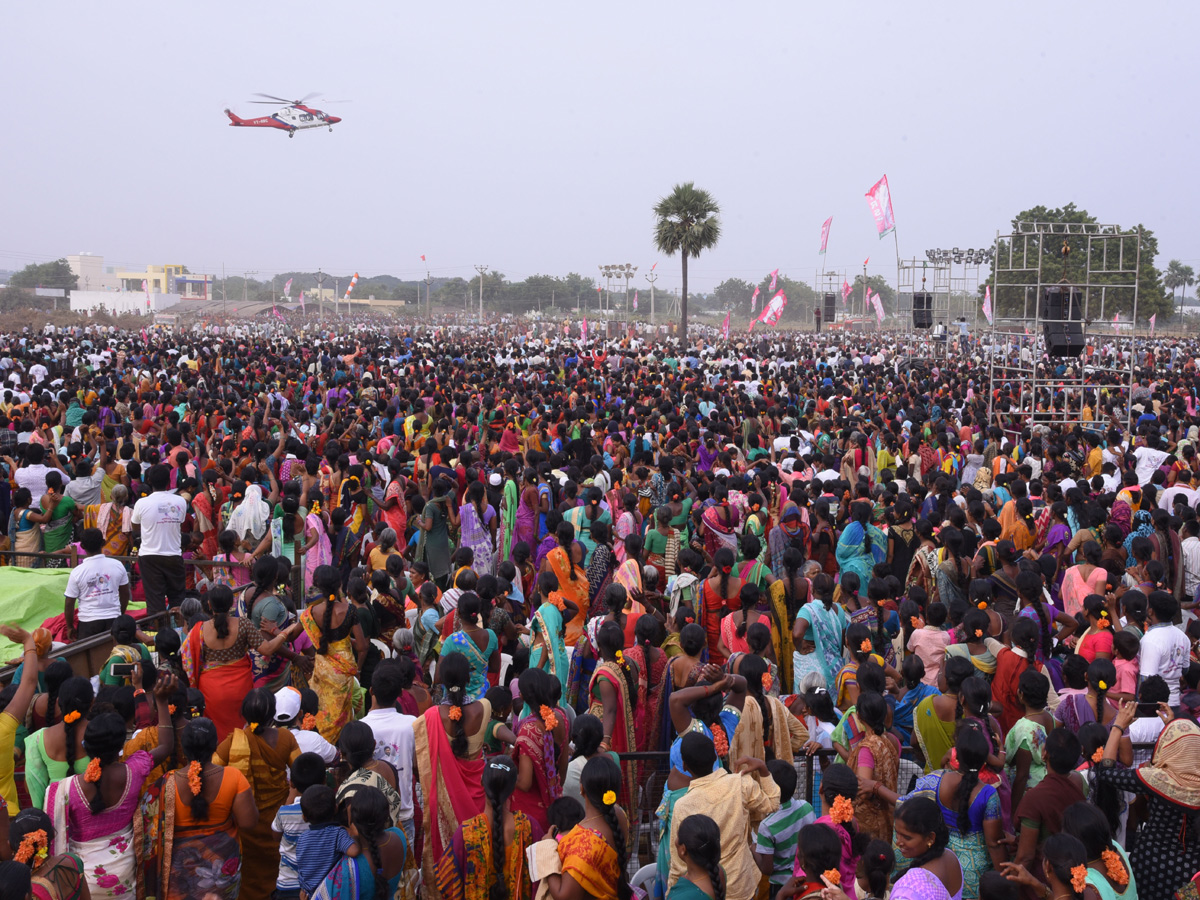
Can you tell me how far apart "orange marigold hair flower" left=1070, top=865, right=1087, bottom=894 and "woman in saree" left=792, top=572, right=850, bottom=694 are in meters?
2.53

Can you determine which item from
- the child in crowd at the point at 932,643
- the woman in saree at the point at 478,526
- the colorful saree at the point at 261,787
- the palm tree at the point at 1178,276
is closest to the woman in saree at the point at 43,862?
the colorful saree at the point at 261,787

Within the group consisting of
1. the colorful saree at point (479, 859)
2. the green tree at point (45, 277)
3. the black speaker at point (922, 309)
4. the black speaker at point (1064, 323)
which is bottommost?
the colorful saree at point (479, 859)

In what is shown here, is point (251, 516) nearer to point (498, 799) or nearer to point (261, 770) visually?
point (261, 770)

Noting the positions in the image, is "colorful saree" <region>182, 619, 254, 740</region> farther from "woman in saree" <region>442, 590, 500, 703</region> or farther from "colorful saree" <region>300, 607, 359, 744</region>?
"woman in saree" <region>442, 590, 500, 703</region>

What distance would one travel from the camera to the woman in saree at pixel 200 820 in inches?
147

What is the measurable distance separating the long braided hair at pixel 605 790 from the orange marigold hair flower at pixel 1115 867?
176cm

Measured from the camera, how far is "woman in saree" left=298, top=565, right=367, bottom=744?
528 cm

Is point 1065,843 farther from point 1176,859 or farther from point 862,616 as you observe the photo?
point 862,616

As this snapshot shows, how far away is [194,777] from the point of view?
12.3 ft

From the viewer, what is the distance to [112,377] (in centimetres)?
1828

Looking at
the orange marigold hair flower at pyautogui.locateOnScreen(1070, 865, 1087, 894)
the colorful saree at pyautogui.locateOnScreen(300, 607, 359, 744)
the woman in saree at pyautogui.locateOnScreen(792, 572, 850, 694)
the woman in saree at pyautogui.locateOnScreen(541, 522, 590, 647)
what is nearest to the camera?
the orange marigold hair flower at pyautogui.locateOnScreen(1070, 865, 1087, 894)

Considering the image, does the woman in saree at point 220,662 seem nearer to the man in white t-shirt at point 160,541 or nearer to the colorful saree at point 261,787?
the colorful saree at point 261,787

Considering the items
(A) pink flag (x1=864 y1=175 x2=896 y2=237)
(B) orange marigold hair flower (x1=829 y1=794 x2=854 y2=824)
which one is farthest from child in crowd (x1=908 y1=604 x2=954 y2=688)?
(A) pink flag (x1=864 y1=175 x2=896 y2=237)

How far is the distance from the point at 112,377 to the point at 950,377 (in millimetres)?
18591
